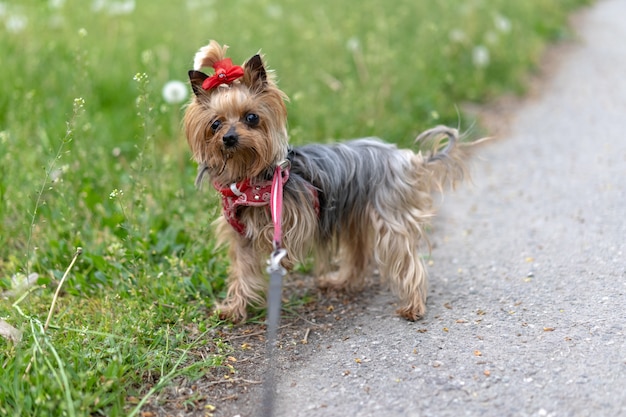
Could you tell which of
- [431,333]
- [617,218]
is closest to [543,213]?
[617,218]

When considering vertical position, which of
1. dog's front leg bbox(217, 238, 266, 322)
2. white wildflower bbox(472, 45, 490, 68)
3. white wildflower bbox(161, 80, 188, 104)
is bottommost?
dog's front leg bbox(217, 238, 266, 322)

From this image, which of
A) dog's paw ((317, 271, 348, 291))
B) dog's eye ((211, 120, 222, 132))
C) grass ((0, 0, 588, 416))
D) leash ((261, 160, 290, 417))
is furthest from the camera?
dog's paw ((317, 271, 348, 291))

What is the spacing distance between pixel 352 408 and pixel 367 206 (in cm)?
159

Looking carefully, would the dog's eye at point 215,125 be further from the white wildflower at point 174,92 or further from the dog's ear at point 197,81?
the white wildflower at point 174,92

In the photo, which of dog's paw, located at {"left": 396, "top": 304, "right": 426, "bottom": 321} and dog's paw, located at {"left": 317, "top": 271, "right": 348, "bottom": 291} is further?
dog's paw, located at {"left": 317, "top": 271, "right": 348, "bottom": 291}

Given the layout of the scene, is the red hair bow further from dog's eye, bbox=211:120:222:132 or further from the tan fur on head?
dog's eye, bbox=211:120:222:132

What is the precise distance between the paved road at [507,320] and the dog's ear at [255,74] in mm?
1595

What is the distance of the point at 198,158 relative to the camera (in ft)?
14.4

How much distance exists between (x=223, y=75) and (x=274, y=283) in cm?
143

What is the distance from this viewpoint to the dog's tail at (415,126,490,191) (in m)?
5.00

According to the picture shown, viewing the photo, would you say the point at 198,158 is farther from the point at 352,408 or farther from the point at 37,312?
the point at 352,408

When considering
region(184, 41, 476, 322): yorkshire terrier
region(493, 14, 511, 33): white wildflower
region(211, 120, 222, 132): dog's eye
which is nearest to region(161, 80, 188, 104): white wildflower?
region(184, 41, 476, 322): yorkshire terrier

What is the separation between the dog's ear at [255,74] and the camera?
413 centimetres

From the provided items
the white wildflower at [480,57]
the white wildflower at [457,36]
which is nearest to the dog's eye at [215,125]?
the white wildflower at [480,57]
